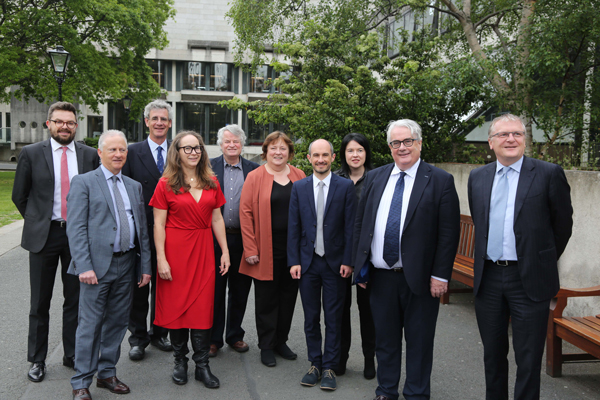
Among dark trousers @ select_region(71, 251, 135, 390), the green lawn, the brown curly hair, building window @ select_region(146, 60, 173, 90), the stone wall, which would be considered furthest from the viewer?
building window @ select_region(146, 60, 173, 90)

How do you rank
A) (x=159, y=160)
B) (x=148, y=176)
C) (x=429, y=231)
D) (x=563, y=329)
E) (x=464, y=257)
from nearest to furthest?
(x=429, y=231)
(x=563, y=329)
(x=148, y=176)
(x=159, y=160)
(x=464, y=257)

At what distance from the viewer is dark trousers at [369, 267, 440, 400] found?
3.57 meters

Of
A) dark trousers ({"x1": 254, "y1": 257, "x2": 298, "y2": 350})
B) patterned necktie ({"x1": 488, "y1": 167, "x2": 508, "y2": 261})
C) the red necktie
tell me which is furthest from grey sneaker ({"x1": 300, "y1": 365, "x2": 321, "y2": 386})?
the red necktie

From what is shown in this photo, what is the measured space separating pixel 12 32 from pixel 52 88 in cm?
261

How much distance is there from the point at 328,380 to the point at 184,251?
63.0 inches

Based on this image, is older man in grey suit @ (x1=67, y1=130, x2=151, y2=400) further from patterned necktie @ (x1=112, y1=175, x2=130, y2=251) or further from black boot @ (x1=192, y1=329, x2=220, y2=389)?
black boot @ (x1=192, y1=329, x2=220, y2=389)

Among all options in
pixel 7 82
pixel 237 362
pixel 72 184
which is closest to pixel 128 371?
pixel 237 362

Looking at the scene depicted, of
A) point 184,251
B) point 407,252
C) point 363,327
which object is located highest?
point 407,252

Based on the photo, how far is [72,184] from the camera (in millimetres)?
3705

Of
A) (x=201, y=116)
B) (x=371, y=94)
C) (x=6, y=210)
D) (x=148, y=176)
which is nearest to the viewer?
(x=148, y=176)

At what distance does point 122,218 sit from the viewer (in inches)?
151

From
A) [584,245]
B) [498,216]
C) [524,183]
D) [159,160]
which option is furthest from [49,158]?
[584,245]

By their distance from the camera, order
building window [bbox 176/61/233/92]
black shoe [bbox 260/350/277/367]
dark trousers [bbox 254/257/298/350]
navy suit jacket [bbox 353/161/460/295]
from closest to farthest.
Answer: navy suit jacket [bbox 353/161/460/295]
black shoe [bbox 260/350/277/367]
dark trousers [bbox 254/257/298/350]
building window [bbox 176/61/233/92]

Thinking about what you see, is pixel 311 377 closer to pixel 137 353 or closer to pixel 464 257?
pixel 137 353
